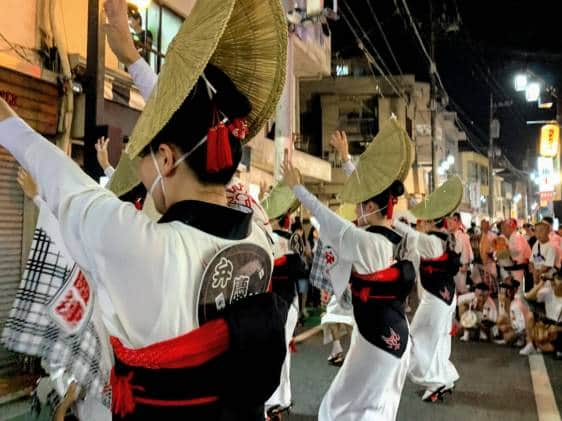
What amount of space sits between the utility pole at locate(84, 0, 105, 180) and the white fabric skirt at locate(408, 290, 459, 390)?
15.7ft

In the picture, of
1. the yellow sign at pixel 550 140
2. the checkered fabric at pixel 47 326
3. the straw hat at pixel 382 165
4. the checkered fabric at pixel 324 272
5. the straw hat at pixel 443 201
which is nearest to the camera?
the checkered fabric at pixel 47 326

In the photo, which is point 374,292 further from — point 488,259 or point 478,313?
point 488,259

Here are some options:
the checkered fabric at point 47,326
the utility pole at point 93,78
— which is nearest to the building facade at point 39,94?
the utility pole at point 93,78

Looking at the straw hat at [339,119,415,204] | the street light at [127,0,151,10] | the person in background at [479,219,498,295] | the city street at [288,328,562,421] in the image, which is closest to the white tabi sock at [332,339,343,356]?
the city street at [288,328,562,421]

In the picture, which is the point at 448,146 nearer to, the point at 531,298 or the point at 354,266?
the point at 531,298

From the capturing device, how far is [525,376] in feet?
26.9

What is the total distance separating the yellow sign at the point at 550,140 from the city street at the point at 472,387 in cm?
1644

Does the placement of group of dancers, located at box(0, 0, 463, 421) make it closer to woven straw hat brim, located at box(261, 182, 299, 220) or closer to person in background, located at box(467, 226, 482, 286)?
woven straw hat brim, located at box(261, 182, 299, 220)

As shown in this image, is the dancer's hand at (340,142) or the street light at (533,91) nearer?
the dancer's hand at (340,142)

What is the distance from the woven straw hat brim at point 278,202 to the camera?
6.93 metres

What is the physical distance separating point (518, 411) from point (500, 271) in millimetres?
5620

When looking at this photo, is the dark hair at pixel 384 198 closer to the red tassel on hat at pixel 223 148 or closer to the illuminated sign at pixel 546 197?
the red tassel on hat at pixel 223 148

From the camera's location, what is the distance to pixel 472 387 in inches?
297

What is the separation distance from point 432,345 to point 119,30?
6150 mm
